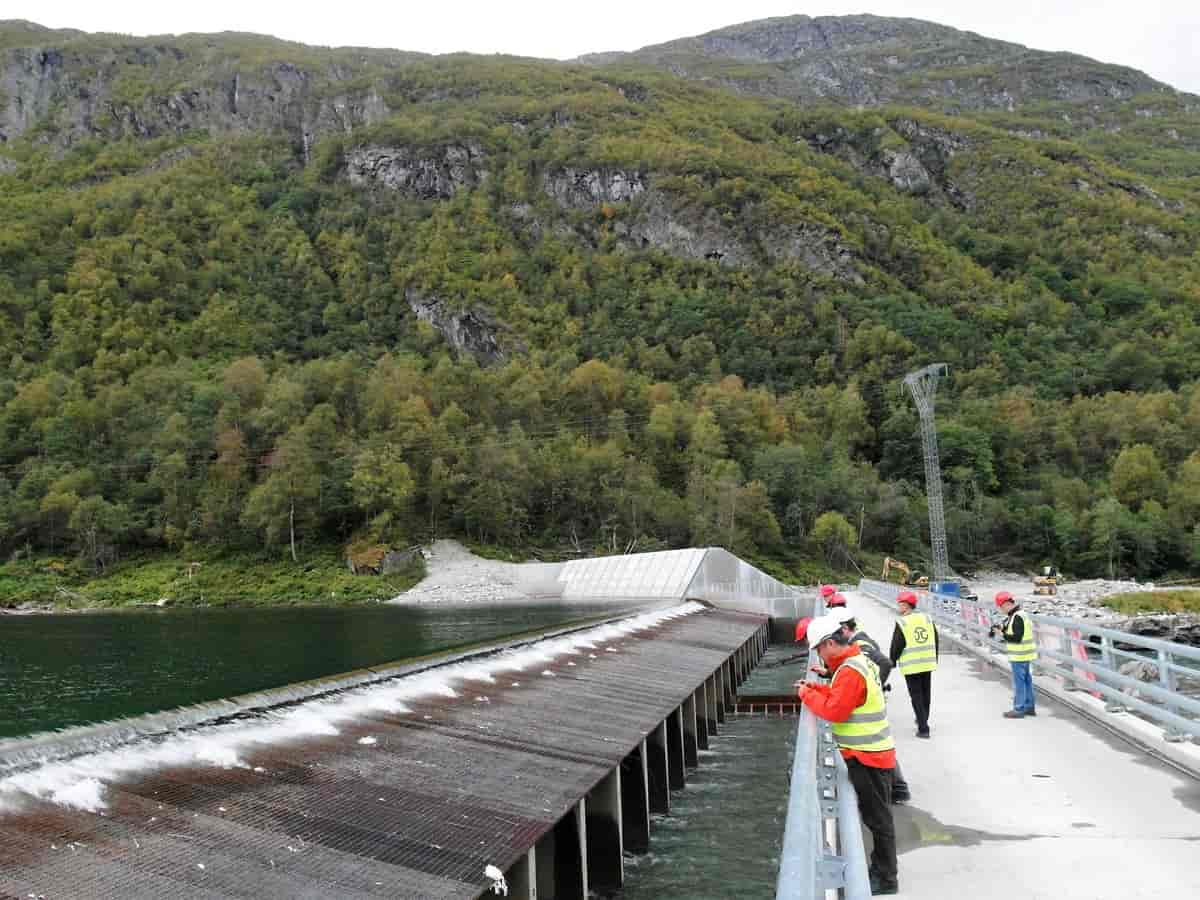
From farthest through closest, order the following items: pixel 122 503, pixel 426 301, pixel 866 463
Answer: pixel 426 301
pixel 866 463
pixel 122 503

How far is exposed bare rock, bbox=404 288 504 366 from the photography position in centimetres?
15538

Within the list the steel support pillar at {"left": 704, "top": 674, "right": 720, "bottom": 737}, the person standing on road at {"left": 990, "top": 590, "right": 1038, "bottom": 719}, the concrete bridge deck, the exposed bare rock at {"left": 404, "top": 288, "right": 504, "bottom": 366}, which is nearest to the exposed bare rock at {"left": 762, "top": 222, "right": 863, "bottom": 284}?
the exposed bare rock at {"left": 404, "top": 288, "right": 504, "bottom": 366}

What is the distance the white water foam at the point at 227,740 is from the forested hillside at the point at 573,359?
8047 cm

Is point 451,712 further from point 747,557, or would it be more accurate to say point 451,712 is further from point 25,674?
point 747,557

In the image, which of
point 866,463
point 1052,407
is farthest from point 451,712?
point 1052,407

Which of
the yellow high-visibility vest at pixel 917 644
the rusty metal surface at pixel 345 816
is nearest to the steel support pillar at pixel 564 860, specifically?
the rusty metal surface at pixel 345 816

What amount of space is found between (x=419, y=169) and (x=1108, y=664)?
640 ft

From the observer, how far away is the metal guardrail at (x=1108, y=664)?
10.4 m

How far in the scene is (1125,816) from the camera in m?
7.96

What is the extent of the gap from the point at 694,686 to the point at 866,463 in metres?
121

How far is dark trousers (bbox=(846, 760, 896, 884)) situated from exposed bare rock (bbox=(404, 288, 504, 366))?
491ft

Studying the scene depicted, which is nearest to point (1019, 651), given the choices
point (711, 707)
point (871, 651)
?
point (871, 651)

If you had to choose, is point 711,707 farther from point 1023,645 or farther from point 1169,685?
point 1169,685

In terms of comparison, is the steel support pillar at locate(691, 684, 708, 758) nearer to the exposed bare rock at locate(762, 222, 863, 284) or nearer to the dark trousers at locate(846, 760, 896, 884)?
the dark trousers at locate(846, 760, 896, 884)
